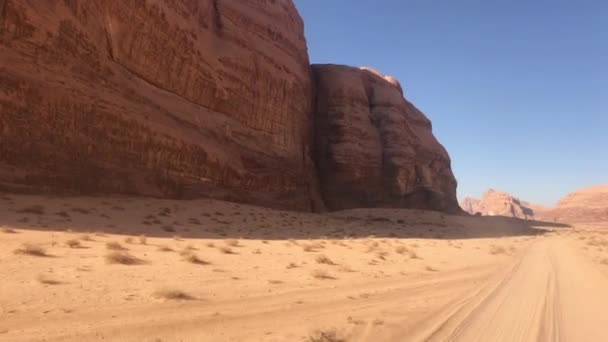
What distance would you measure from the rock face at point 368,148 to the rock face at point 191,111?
151 millimetres

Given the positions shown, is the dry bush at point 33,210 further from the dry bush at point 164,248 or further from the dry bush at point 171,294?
the dry bush at point 171,294

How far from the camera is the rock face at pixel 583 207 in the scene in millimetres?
92644

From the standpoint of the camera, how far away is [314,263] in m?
8.64

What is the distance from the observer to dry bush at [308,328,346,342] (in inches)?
140

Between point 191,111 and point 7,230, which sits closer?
point 7,230

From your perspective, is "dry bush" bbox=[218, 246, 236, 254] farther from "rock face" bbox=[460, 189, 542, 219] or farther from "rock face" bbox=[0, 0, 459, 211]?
"rock face" bbox=[460, 189, 542, 219]

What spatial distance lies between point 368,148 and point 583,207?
90.0 m

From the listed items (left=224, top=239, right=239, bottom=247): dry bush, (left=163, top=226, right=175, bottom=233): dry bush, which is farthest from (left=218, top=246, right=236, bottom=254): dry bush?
(left=163, top=226, right=175, bottom=233): dry bush

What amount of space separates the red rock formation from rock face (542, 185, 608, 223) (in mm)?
90551

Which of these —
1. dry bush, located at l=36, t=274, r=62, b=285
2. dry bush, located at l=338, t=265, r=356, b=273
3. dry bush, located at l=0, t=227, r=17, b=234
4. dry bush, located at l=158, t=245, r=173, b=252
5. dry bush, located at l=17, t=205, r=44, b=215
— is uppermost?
dry bush, located at l=17, t=205, r=44, b=215

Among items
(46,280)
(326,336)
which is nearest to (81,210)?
(46,280)

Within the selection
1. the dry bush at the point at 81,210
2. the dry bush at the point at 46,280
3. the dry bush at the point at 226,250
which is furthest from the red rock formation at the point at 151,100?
the dry bush at the point at 46,280

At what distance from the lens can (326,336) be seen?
361 cm

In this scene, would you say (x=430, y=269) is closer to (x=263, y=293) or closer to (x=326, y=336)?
(x=263, y=293)
